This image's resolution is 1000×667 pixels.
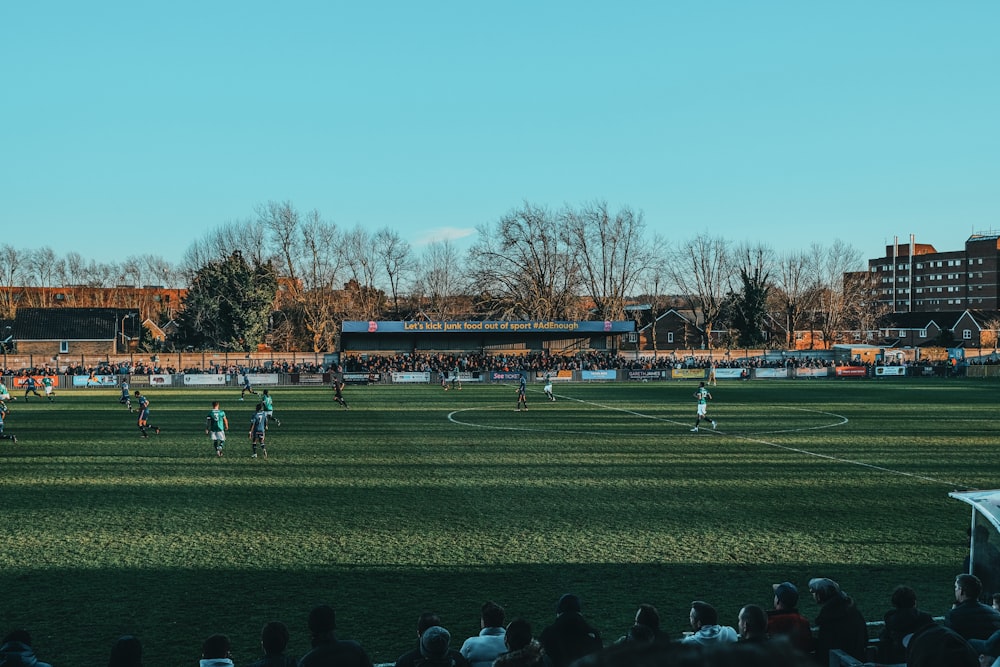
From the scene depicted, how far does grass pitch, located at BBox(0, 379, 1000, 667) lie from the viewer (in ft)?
32.9

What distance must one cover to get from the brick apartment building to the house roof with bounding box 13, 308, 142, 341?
111959 mm

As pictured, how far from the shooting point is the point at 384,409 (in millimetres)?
38844

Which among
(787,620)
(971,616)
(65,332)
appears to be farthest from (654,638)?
(65,332)

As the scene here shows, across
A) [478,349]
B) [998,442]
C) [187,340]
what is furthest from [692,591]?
[187,340]

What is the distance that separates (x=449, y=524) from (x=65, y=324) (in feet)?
250

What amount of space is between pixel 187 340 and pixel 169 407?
142ft

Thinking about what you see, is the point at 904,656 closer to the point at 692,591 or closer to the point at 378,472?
the point at 692,591

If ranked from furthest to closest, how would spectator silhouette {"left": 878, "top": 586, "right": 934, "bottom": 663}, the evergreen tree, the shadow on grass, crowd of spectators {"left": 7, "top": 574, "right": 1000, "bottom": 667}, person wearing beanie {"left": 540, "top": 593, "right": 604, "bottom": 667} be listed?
the evergreen tree
the shadow on grass
spectator silhouette {"left": 878, "top": 586, "right": 934, "bottom": 663}
person wearing beanie {"left": 540, "top": 593, "right": 604, "bottom": 667}
crowd of spectators {"left": 7, "top": 574, "right": 1000, "bottom": 667}

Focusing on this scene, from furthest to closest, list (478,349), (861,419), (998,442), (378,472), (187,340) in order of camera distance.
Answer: (187,340) < (478,349) < (861,419) < (998,442) < (378,472)

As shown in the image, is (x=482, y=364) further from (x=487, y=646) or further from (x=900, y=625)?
(x=487, y=646)

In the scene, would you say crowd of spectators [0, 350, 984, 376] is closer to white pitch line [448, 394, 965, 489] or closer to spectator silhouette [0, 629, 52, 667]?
white pitch line [448, 394, 965, 489]

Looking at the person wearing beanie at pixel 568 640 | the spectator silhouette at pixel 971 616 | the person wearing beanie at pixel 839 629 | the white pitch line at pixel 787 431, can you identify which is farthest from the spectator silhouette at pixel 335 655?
the white pitch line at pixel 787 431

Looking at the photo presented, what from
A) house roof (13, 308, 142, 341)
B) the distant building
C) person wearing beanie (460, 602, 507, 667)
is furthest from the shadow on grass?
house roof (13, 308, 142, 341)

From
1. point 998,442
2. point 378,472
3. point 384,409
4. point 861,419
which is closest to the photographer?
point 378,472
